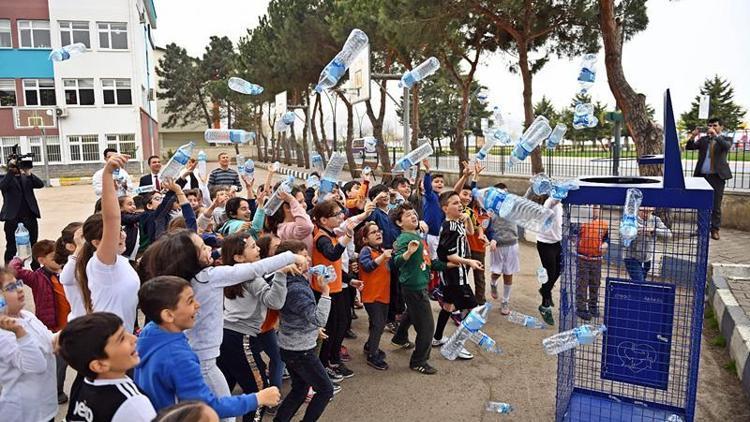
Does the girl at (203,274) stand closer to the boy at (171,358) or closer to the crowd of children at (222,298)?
the crowd of children at (222,298)

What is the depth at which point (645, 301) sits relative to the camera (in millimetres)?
3223

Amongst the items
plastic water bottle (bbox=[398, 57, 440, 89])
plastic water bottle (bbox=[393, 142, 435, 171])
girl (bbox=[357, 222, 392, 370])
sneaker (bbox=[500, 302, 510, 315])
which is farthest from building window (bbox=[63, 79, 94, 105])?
girl (bbox=[357, 222, 392, 370])

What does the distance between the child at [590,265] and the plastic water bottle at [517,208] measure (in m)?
0.47

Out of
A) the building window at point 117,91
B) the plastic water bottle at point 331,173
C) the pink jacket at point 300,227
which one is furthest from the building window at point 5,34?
the pink jacket at point 300,227

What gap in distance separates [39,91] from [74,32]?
390cm

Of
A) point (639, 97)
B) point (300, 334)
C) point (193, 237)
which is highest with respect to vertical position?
point (639, 97)

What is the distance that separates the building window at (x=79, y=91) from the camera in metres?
31.7

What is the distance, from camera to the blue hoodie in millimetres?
2174

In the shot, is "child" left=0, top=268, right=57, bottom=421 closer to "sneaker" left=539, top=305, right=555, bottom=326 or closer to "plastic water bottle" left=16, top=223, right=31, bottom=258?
"sneaker" left=539, top=305, right=555, bottom=326

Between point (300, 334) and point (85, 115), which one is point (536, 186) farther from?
point (85, 115)

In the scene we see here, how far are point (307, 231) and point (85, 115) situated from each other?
107 ft

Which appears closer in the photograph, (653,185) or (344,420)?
(653,185)

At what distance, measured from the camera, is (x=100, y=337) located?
6.46 feet

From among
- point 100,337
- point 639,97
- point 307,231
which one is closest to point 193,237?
point 100,337
